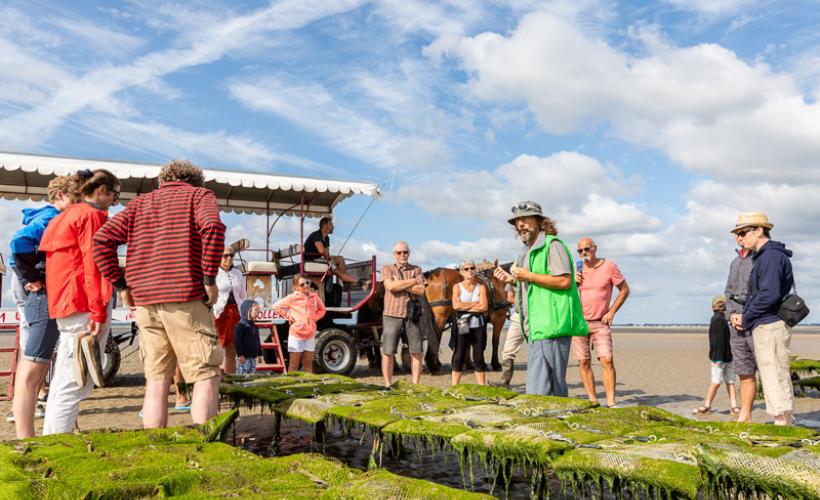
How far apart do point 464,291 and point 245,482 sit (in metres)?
5.82

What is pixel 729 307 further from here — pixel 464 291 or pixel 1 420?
pixel 1 420

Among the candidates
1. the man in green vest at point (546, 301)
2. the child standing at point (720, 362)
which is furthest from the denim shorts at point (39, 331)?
the child standing at point (720, 362)

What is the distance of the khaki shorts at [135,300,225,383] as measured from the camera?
3889 mm

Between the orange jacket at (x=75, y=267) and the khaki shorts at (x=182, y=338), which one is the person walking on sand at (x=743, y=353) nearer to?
the khaki shorts at (x=182, y=338)

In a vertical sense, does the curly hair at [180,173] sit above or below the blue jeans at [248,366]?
above

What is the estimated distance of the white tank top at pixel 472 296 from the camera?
8109mm

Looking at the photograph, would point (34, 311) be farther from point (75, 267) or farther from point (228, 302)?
point (228, 302)

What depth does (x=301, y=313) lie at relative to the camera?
8164mm

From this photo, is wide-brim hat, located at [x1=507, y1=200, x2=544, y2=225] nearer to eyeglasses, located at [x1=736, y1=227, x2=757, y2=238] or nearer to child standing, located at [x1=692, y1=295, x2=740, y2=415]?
eyeglasses, located at [x1=736, y1=227, x2=757, y2=238]

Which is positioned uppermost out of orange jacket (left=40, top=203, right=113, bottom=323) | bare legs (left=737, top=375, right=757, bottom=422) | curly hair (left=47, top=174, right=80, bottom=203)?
curly hair (left=47, top=174, right=80, bottom=203)

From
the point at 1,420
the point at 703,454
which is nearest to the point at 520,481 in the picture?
the point at 703,454

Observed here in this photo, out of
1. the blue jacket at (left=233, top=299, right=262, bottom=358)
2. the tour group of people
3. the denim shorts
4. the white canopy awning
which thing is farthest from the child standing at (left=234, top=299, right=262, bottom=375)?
the denim shorts

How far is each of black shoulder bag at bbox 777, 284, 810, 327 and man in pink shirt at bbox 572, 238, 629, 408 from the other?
202 centimetres

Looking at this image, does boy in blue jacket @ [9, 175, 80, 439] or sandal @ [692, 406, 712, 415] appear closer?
boy in blue jacket @ [9, 175, 80, 439]
